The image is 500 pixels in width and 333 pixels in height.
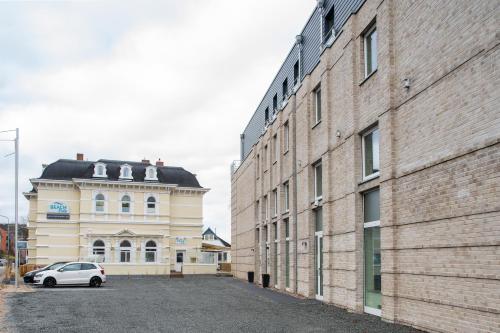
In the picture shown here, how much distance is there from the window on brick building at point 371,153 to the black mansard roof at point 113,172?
3750 cm

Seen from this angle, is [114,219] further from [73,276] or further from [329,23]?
[329,23]

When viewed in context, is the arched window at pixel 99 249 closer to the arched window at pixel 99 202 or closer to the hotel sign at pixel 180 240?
the arched window at pixel 99 202

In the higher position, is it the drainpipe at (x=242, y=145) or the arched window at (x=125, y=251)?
the drainpipe at (x=242, y=145)

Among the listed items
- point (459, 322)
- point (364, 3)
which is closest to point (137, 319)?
point (459, 322)

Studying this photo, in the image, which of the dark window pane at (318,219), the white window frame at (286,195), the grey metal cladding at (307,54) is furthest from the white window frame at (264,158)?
the dark window pane at (318,219)

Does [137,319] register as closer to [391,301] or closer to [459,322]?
[391,301]

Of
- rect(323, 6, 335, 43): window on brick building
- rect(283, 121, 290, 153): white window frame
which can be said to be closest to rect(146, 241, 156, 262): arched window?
rect(283, 121, 290, 153): white window frame

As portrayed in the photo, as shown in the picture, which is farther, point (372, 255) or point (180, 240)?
point (180, 240)

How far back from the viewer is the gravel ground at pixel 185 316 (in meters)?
13.6

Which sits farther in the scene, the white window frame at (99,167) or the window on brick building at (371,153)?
the white window frame at (99,167)

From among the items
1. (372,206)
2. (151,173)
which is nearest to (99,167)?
(151,173)

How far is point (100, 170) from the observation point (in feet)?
167

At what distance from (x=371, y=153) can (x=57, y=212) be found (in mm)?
38355

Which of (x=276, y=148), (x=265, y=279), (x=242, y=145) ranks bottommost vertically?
(x=265, y=279)
